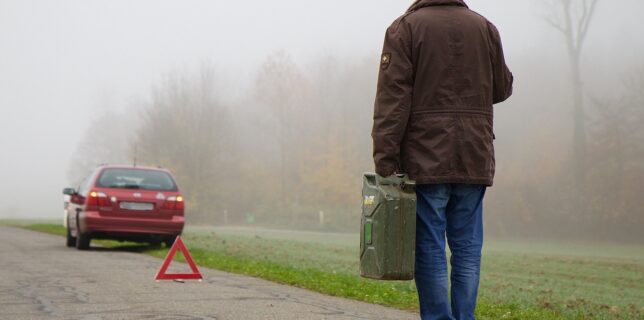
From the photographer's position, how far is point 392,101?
486 centimetres

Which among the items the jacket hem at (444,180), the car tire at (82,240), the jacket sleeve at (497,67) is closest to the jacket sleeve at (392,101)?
the jacket hem at (444,180)

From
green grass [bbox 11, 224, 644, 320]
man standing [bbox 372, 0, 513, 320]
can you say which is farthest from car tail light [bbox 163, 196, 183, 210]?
man standing [bbox 372, 0, 513, 320]

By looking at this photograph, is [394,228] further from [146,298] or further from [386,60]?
[146,298]

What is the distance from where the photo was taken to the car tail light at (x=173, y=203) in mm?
18094

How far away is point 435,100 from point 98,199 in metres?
13.9

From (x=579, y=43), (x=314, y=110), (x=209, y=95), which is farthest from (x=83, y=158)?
(x=579, y=43)

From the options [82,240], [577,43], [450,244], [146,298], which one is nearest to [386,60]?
[450,244]

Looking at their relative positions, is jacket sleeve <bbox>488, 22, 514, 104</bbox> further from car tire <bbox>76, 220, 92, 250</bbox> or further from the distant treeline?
the distant treeline

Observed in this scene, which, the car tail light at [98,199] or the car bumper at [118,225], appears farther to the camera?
the car tail light at [98,199]

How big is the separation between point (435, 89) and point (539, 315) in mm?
4558

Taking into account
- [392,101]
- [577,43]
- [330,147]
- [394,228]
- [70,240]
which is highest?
[577,43]

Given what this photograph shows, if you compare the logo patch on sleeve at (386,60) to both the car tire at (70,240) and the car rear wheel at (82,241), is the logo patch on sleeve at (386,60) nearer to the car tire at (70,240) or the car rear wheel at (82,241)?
the car rear wheel at (82,241)

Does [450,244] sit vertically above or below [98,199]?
above

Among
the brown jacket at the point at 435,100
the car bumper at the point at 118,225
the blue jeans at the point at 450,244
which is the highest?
the brown jacket at the point at 435,100
